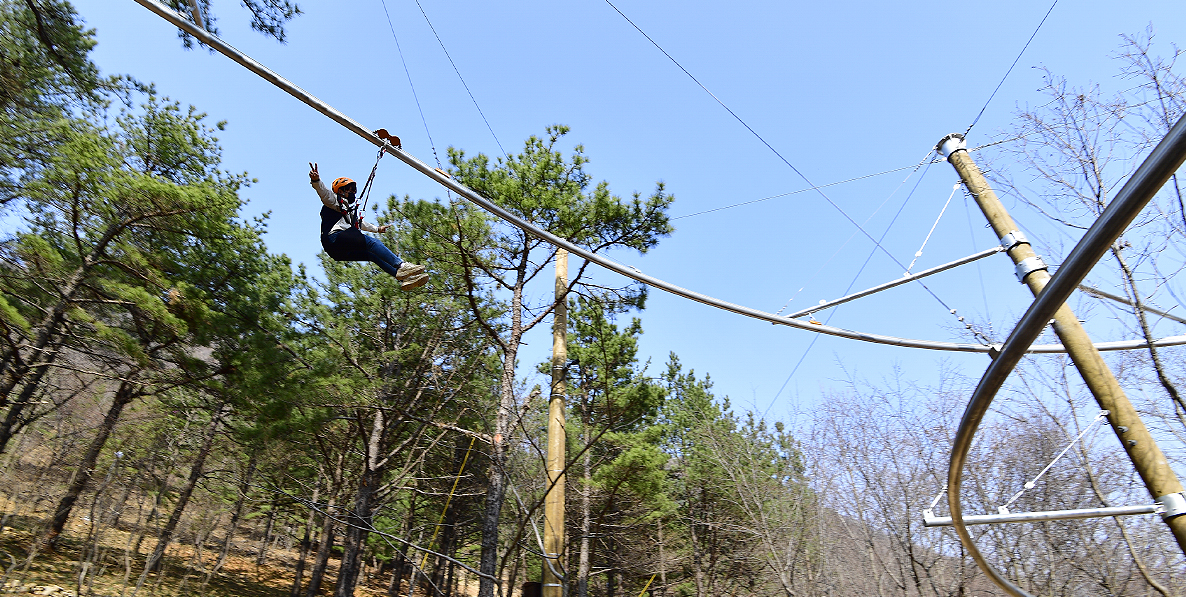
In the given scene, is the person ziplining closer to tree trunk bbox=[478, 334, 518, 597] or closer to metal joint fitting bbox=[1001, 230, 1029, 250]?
tree trunk bbox=[478, 334, 518, 597]

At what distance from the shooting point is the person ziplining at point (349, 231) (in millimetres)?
5395

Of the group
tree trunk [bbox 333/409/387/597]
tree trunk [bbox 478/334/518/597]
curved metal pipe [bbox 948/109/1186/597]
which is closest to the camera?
curved metal pipe [bbox 948/109/1186/597]

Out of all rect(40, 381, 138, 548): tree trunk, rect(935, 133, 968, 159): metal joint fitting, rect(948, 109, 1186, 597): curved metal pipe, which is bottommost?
rect(948, 109, 1186, 597): curved metal pipe

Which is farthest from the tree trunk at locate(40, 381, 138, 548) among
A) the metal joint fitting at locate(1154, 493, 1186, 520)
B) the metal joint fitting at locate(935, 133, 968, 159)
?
the metal joint fitting at locate(1154, 493, 1186, 520)

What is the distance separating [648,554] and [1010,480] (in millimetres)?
13716

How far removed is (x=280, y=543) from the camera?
127 feet

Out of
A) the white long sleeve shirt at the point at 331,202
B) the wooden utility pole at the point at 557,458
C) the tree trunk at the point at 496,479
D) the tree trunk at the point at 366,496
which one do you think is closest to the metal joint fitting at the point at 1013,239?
the wooden utility pole at the point at 557,458

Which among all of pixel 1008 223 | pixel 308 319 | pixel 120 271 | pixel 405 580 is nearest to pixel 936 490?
pixel 1008 223

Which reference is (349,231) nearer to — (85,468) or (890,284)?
(890,284)

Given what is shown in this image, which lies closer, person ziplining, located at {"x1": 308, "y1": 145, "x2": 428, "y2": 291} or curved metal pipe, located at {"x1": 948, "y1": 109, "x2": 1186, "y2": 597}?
curved metal pipe, located at {"x1": 948, "y1": 109, "x2": 1186, "y2": 597}

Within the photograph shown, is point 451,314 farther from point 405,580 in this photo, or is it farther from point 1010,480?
point 405,580

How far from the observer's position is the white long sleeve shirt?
501 cm

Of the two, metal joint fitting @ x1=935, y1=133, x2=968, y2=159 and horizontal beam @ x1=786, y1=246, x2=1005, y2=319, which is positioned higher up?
metal joint fitting @ x1=935, y1=133, x2=968, y2=159

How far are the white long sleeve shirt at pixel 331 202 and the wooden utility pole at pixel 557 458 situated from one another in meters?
3.37
